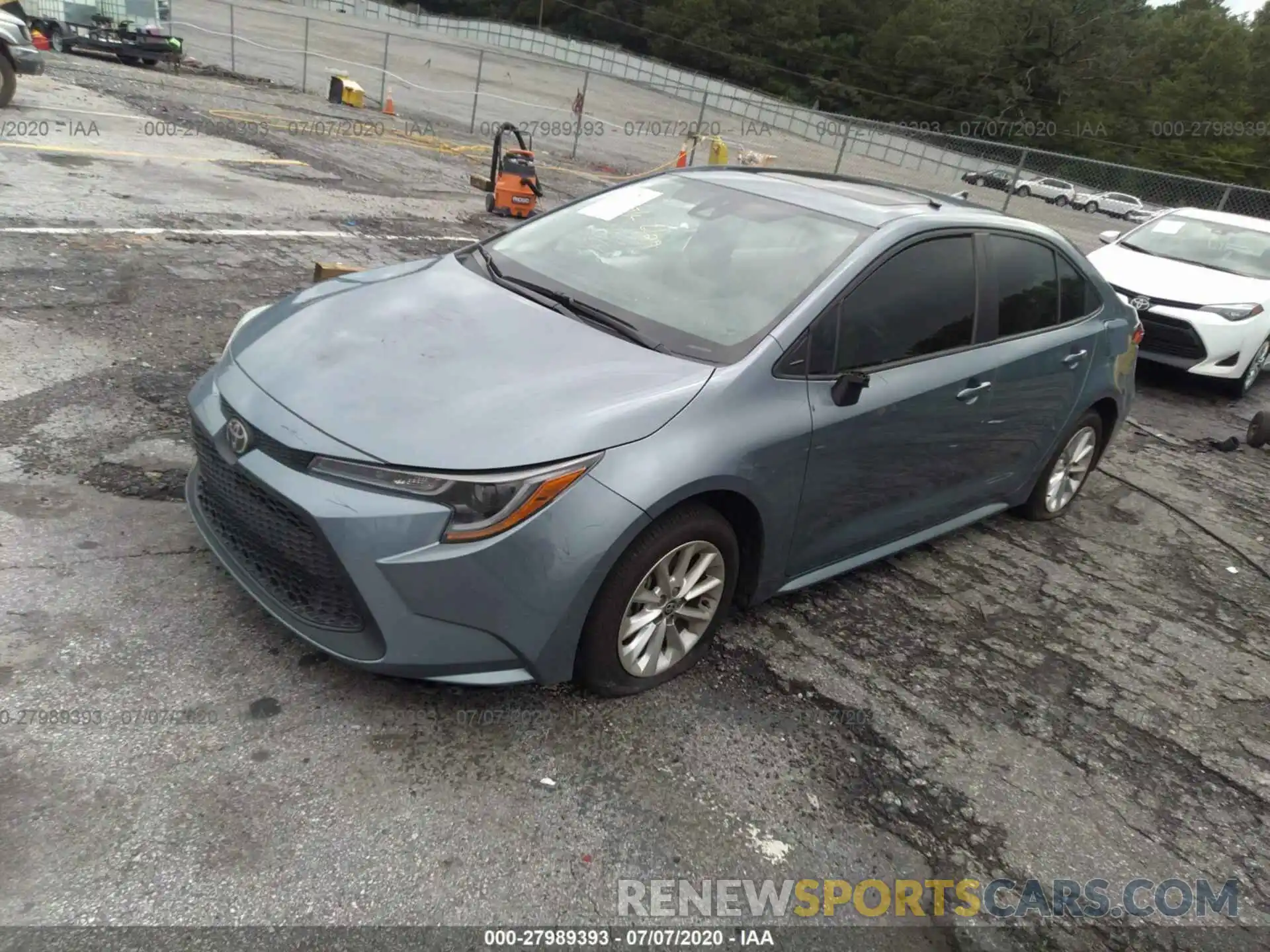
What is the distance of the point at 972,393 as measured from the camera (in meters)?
4.09

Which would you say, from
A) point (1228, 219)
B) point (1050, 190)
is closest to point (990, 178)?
point (1050, 190)

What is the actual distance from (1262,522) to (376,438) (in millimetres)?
5884

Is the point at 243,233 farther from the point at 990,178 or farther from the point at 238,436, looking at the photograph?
the point at 990,178

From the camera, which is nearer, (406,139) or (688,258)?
(688,258)

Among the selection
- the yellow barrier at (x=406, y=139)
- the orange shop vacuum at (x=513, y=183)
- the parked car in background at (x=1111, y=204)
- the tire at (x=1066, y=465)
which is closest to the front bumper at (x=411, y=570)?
the tire at (x=1066, y=465)

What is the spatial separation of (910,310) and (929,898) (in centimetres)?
220

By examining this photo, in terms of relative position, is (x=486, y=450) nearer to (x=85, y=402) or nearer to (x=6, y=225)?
(x=85, y=402)

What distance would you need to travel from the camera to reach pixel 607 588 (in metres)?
2.91

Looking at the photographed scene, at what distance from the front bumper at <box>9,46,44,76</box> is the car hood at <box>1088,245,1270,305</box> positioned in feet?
40.7

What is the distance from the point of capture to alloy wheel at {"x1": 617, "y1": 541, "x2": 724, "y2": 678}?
308 cm

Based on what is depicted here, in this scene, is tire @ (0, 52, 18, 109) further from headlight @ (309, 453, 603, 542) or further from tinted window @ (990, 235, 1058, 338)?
tinted window @ (990, 235, 1058, 338)

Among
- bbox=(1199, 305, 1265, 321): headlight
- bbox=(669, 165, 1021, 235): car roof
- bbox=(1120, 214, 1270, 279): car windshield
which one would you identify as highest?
bbox=(669, 165, 1021, 235): car roof

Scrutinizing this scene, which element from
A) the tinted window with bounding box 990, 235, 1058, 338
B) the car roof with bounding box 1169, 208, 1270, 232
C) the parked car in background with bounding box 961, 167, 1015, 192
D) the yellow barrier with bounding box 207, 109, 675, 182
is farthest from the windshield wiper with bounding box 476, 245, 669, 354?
the parked car in background with bounding box 961, 167, 1015, 192

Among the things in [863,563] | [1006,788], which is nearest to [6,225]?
[863,563]
